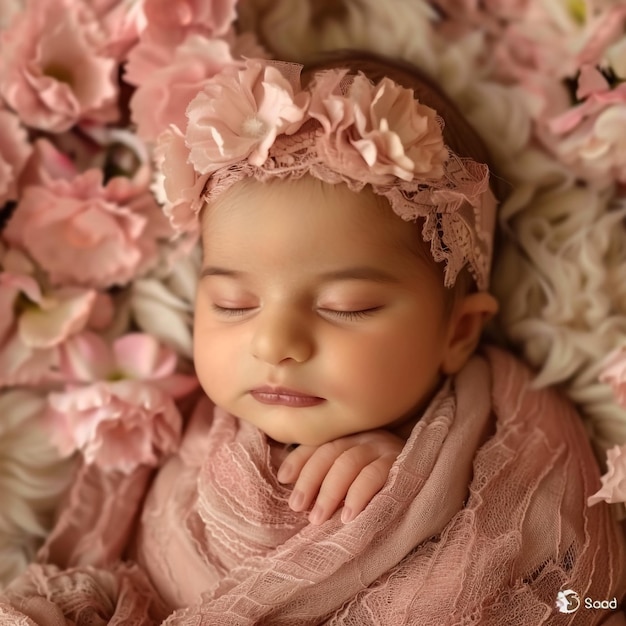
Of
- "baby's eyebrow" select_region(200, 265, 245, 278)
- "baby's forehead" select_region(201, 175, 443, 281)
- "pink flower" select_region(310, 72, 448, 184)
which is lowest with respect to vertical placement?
"baby's eyebrow" select_region(200, 265, 245, 278)

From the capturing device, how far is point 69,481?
1.35 metres

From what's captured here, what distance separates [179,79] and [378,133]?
0.42 meters

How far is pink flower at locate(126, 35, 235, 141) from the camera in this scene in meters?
1.24

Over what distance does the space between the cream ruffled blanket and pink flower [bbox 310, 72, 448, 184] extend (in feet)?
1.24

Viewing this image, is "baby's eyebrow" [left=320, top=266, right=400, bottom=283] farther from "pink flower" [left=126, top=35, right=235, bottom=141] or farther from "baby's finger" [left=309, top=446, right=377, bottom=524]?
"pink flower" [left=126, top=35, right=235, bottom=141]

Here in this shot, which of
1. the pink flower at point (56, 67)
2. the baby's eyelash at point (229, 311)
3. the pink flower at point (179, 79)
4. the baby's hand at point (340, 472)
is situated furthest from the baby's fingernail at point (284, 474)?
the pink flower at point (56, 67)

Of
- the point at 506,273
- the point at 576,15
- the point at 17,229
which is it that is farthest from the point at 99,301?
the point at 576,15

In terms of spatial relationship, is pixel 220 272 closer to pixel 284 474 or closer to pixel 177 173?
pixel 177 173

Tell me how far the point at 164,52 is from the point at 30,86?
226 millimetres

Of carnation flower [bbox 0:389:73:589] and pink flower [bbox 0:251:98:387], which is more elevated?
pink flower [bbox 0:251:98:387]

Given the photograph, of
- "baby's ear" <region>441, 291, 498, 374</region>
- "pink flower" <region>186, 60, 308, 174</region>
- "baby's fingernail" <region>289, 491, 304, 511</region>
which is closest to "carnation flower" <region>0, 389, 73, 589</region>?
"baby's fingernail" <region>289, 491, 304, 511</region>

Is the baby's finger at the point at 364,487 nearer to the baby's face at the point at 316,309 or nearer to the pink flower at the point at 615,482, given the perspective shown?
the baby's face at the point at 316,309

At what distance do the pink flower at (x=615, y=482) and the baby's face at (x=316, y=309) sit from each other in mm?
284

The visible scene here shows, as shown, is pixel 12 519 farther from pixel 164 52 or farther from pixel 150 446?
pixel 164 52
